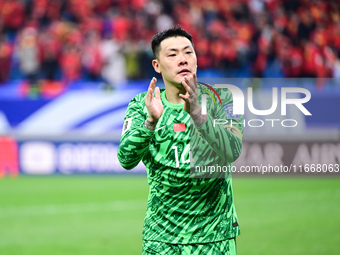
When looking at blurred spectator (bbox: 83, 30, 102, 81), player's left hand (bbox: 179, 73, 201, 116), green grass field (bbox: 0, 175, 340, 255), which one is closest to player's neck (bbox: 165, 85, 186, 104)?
player's left hand (bbox: 179, 73, 201, 116)

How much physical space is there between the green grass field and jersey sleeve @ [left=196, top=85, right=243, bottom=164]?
4.13 metres

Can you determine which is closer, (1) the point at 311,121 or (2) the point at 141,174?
(1) the point at 311,121

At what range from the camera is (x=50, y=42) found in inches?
634

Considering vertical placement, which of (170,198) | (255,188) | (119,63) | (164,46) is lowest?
(170,198)

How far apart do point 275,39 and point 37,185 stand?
21.6 feet

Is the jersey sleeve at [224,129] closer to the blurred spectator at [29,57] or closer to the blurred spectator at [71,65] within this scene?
the blurred spectator at [71,65]

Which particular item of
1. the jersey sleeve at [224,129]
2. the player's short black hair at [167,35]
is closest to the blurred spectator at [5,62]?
the player's short black hair at [167,35]

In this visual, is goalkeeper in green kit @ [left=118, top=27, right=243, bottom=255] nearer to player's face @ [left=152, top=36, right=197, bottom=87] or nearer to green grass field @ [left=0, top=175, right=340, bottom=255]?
player's face @ [left=152, top=36, right=197, bottom=87]

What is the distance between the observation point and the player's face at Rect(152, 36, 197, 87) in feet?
10.7

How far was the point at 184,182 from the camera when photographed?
3318mm

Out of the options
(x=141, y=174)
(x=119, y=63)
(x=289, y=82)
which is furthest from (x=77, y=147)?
(x=289, y=82)

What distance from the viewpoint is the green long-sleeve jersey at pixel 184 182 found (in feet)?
10.8

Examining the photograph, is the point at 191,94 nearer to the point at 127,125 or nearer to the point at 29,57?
the point at 127,125

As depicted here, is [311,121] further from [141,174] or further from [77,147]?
[77,147]
